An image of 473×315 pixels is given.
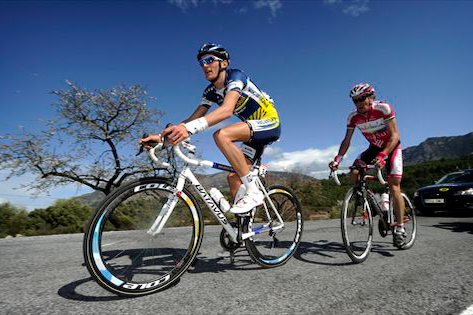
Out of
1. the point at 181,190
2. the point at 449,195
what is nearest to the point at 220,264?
the point at 181,190

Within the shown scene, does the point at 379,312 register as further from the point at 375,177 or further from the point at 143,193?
the point at 375,177

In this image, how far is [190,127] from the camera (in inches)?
87.2

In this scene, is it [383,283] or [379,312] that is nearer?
[379,312]

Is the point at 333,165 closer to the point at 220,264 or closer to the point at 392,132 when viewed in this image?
the point at 392,132

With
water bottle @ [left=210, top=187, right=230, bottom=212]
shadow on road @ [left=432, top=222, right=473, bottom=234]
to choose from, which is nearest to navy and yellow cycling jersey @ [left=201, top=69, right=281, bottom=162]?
water bottle @ [left=210, top=187, right=230, bottom=212]

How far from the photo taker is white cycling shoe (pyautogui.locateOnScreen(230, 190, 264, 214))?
8.63 ft

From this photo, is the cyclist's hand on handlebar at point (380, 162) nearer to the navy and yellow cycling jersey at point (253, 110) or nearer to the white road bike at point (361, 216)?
the white road bike at point (361, 216)

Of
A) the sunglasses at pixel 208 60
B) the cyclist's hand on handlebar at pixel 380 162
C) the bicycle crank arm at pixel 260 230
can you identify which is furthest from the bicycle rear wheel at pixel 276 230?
the sunglasses at pixel 208 60

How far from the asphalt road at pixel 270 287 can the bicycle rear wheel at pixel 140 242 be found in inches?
5.2

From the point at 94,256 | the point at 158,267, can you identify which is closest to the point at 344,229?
the point at 158,267

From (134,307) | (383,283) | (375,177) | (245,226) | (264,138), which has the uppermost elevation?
(264,138)

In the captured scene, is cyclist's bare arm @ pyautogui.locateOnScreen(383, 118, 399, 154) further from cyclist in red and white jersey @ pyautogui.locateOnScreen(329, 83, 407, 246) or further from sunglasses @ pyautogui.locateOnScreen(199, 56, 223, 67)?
sunglasses @ pyautogui.locateOnScreen(199, 56, 223, 67)

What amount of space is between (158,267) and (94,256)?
2.19ft

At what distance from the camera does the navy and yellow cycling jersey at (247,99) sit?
2.77 meters
